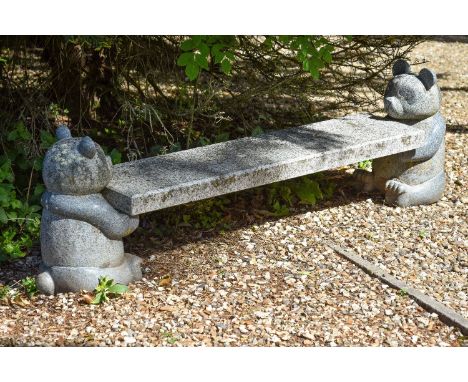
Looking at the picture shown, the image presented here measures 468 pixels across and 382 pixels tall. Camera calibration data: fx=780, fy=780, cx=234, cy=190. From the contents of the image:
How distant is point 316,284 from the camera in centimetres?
481

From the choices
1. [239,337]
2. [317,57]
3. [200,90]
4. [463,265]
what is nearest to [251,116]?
[200,90]

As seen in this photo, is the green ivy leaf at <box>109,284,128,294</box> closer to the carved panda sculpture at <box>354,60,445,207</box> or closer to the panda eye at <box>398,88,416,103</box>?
the carved panda sculpture at <box>354,60,445,207</box>

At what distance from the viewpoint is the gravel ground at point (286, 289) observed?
14.0 feet

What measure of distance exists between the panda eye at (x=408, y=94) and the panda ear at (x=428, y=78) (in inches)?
4.4

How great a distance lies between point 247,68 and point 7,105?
2.01 metres

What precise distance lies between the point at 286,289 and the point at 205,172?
2.92ft

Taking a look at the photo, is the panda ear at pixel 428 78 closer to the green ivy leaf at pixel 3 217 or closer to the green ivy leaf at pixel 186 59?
the green ivy leaf at pixel 186 59

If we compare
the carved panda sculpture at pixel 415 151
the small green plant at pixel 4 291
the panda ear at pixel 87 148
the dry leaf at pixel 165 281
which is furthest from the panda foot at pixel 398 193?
the small green plant at pixel 4 291

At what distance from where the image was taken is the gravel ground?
426 centimetres

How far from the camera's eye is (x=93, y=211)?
14.7 feet

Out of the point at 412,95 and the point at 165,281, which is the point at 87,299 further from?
the point at 412,95

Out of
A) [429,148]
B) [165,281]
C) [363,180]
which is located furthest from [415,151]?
[165,281]

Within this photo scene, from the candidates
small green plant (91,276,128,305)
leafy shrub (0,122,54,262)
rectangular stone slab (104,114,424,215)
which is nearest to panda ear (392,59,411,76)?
rectangular stone slab (104,114,424,215)

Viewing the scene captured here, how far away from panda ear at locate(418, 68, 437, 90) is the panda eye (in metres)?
0.11
